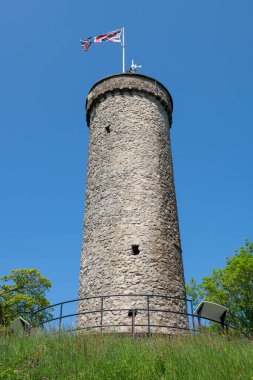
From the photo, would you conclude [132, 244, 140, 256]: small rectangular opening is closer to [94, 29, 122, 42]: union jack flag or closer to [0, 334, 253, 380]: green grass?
[0, 334, 253, 380]: green grass

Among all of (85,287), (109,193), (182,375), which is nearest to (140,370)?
(182,375)

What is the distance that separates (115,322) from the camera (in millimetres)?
12570

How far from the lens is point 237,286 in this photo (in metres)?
25.2

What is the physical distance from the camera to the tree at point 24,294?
26.6 metres

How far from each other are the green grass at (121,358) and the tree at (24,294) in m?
18.1

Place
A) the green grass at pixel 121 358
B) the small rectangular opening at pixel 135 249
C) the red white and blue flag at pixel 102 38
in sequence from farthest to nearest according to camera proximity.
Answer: the red white and blue flag at pixel 102 38 → the small rectangular opening at pixel 135 249 → the green grass at pixel 121 358

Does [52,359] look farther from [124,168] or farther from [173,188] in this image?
[173,188]

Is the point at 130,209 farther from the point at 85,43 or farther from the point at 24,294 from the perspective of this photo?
the point at 24,294

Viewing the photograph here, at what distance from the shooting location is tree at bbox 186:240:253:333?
24.5 m

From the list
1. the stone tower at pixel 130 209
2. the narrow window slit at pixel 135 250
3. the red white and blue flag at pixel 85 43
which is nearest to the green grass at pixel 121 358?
the stone tower at pixel 130 209

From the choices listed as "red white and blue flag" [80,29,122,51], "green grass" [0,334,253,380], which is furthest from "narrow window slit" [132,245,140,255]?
"red white and blue flag" [80,29,122,51]

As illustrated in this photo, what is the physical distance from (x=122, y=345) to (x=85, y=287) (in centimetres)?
546

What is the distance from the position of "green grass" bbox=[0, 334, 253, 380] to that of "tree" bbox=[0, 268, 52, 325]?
59.3 feet

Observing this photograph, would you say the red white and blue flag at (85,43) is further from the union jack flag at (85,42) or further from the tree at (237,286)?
the tree at (237,286)
